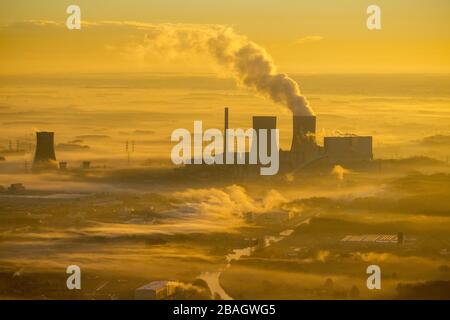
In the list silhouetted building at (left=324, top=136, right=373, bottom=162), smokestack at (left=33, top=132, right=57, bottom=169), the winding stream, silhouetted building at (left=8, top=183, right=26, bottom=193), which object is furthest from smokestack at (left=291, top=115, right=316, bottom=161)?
silhouetted building at (left=8, top=183, right=26, bottom=193)

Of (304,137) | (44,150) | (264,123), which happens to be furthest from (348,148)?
(44,150)

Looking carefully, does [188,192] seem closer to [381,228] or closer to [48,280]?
[381,228]

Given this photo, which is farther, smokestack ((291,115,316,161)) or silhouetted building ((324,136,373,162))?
silhouetted building ((324,136,373,162))

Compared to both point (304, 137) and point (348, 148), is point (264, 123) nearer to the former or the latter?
point (304, 137)

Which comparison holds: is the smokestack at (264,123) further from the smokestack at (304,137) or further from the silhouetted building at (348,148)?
the silhouetted building at (348,148)

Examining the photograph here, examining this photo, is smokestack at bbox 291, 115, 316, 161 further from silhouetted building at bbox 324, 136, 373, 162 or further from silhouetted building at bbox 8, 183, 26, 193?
silhouetted building at bbox 8, 183, 26, 193

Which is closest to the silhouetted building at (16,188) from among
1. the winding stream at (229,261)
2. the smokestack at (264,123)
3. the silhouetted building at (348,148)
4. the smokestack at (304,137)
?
the smokestack at (264,123)
